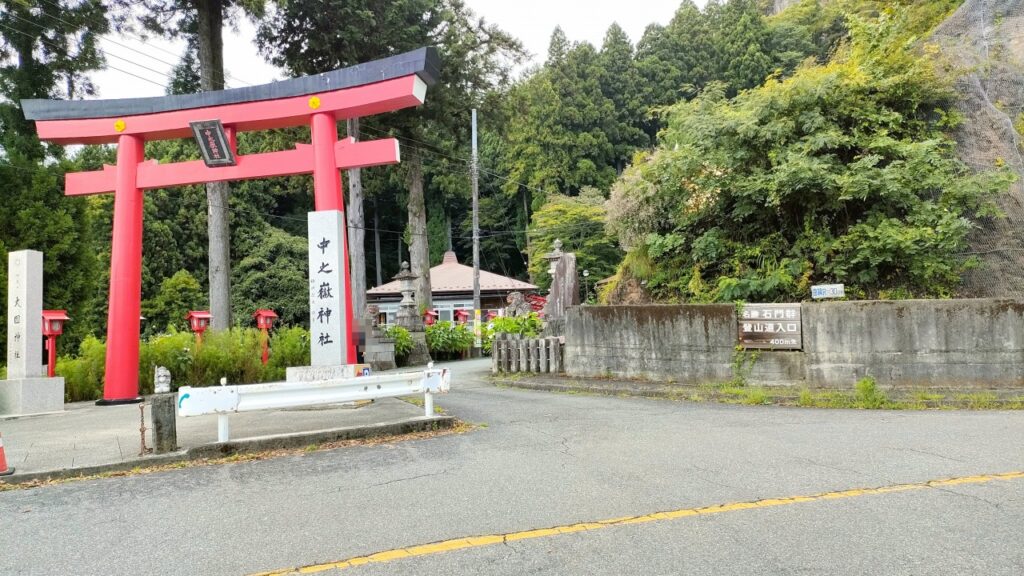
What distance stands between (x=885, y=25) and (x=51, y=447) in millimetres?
14827

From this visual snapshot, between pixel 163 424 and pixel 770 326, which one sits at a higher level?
pixel 770 326

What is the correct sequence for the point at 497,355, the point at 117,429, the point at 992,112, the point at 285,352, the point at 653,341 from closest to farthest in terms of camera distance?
the point at 117,429
the point at 653,341
the point at 992,112
the point at 497,355
the point at 285,352

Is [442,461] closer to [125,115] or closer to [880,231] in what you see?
[880,231]

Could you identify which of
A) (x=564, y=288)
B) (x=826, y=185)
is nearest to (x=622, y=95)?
(x=564, y=288)

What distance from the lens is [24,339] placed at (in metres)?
10.1

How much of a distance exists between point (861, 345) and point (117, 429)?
10.9 m

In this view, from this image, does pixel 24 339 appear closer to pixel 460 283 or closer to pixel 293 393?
pixel 293 393

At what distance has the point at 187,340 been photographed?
1351 centimetres

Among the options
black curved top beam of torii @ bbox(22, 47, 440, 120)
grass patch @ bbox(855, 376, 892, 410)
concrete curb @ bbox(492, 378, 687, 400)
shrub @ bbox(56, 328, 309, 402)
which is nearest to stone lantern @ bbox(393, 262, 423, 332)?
shrub @ bbox(56, 328, 309, 402)

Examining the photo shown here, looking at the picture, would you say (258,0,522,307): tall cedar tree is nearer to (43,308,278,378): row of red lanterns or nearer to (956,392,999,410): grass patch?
(43,308,278,378): row of red lanterns

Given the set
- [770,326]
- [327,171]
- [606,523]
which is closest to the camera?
[606,523]

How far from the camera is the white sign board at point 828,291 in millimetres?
9961

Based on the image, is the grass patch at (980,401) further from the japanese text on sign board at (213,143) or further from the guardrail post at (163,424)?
the japanese text on sign board at (213,143)

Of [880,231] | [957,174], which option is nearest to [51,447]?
[880,231]
